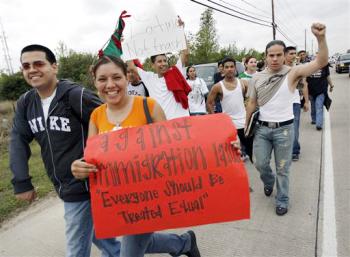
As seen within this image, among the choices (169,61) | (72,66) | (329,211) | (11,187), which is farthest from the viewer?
(72,66)

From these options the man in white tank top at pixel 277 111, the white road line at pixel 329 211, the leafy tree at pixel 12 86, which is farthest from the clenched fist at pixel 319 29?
the leafy tree at pixel 12 86

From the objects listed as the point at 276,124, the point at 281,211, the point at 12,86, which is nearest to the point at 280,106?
the point at 276,124

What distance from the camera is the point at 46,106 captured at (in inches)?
92.8

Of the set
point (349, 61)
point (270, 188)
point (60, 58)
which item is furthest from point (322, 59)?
point (60, 58)

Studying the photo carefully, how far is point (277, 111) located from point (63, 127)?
2364 millimetres

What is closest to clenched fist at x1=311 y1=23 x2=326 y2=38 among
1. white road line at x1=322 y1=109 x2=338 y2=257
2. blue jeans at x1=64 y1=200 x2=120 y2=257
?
white road line at x1=322 y1=109 x2=338 y2=257

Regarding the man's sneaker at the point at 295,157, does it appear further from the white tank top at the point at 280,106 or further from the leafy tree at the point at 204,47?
the leafy tree at the point at 204,47

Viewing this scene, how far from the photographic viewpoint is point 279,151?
372 cm

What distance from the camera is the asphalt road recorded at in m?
3.06

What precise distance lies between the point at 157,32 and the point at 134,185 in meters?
2.15

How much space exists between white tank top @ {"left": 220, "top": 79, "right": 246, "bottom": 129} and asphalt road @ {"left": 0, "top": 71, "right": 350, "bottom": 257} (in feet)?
2.96

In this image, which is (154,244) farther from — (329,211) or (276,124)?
(329,211)

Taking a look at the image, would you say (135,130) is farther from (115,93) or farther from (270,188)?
(270,188)

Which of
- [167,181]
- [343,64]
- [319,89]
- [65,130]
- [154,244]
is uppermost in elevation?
[65,130]
